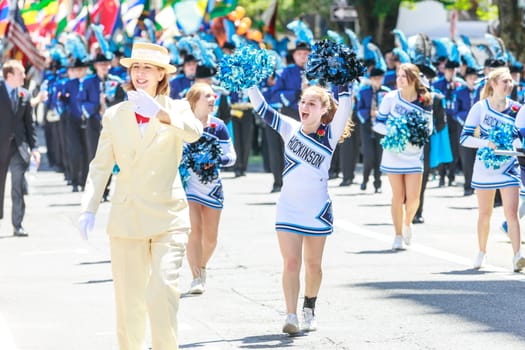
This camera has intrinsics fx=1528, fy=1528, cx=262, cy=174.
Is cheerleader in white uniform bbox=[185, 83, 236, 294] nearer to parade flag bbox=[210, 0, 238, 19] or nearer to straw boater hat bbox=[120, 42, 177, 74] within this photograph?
straw boater hat bbox=[120, 42, 177, 74]

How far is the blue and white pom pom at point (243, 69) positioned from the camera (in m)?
9.92

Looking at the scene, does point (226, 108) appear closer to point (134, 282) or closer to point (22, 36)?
point (22, 36)

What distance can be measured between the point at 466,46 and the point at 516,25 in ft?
12.0

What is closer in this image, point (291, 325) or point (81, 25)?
point (291, 325)

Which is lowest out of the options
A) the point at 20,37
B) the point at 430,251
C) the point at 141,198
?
the point at 430,251

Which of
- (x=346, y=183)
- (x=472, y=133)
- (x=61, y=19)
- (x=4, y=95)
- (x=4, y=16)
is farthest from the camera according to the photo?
(x=61, y=19)

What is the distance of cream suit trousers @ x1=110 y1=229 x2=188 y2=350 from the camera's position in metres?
7.91

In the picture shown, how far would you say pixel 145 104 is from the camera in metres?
7.68

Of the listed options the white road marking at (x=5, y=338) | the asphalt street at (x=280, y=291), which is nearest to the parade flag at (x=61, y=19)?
the asphalt street at (x=280, y=291)

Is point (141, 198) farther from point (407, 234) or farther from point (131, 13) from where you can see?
point (131, 13)

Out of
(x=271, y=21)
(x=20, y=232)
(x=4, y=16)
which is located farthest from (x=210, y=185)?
(x=271, y=21)

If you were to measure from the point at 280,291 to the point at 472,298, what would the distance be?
59.9 inches

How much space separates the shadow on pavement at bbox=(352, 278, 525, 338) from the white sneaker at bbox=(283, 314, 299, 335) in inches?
50.0

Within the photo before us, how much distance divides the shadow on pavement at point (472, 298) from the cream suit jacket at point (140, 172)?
2782mm
